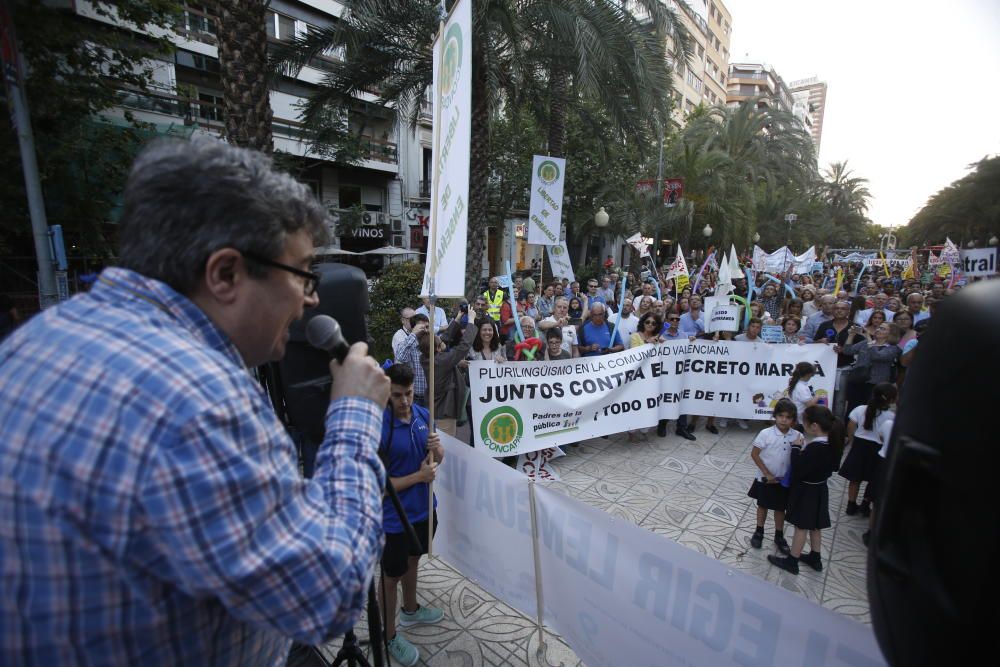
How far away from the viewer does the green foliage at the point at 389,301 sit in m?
9.55

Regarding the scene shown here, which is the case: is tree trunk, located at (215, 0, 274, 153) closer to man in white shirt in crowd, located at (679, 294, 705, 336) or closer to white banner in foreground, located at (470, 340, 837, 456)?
white banner in foreground, located at (470, 340, 837, 456)

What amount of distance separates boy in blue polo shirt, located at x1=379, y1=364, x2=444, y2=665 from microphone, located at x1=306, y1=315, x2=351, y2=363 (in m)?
1.45

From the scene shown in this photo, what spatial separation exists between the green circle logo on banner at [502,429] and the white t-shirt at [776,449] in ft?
7.60

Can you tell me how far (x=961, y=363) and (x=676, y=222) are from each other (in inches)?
929

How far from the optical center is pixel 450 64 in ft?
9.61

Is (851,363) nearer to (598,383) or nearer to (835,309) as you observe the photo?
(835,309)

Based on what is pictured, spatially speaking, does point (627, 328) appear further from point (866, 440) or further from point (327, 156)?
point (327, 156)

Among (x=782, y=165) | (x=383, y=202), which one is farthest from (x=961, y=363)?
(x=782, y=165)

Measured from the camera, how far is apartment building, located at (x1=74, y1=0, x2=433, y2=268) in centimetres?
1816

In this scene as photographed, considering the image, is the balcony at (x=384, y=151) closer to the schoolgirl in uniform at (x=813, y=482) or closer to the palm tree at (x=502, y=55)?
the palm tree at (x=502, y=55)

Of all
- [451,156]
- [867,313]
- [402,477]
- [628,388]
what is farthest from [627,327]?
[402,477]

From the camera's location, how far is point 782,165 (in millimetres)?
32375

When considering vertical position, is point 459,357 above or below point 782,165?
below

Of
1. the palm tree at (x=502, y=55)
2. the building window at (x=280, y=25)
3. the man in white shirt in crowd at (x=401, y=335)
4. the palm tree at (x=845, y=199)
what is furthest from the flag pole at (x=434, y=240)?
the palm tree at (x=845, y=199)
